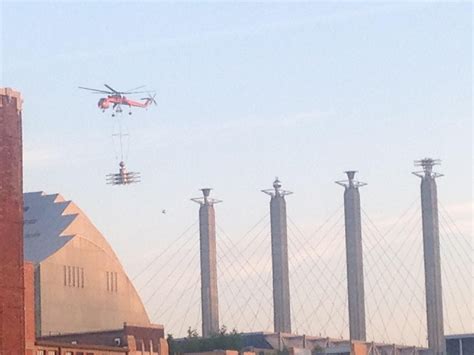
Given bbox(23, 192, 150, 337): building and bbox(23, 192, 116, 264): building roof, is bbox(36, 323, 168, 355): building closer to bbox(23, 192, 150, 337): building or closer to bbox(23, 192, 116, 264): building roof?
bbox(23, 192, 150, 337): building

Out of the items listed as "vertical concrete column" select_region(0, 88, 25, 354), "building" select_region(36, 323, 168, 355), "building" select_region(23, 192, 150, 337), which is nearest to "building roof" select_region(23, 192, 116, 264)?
"building" select_region(23, 192, 150, 337)

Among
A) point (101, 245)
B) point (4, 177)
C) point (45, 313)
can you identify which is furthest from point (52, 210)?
point (4, 177)

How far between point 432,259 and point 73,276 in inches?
1887

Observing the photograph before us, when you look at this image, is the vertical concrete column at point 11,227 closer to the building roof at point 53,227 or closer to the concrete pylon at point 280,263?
the building roof at point 53,227

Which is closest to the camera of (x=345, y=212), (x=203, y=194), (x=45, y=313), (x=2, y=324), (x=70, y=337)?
(x=2, y=324)

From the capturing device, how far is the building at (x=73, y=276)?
132 metres

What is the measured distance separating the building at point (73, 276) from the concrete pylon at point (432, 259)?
1363 inches

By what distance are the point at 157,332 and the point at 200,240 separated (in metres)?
76.3

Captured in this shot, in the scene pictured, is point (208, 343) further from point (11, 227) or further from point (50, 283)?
point (11, 227)

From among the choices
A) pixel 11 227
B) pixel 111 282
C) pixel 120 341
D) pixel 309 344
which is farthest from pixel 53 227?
pixel 11 227

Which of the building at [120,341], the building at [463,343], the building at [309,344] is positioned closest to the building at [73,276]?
the building at [309,344]

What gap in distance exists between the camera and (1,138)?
259 ft

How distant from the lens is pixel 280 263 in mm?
180875

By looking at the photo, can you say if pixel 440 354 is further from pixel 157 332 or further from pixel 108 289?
pixel 157 332
